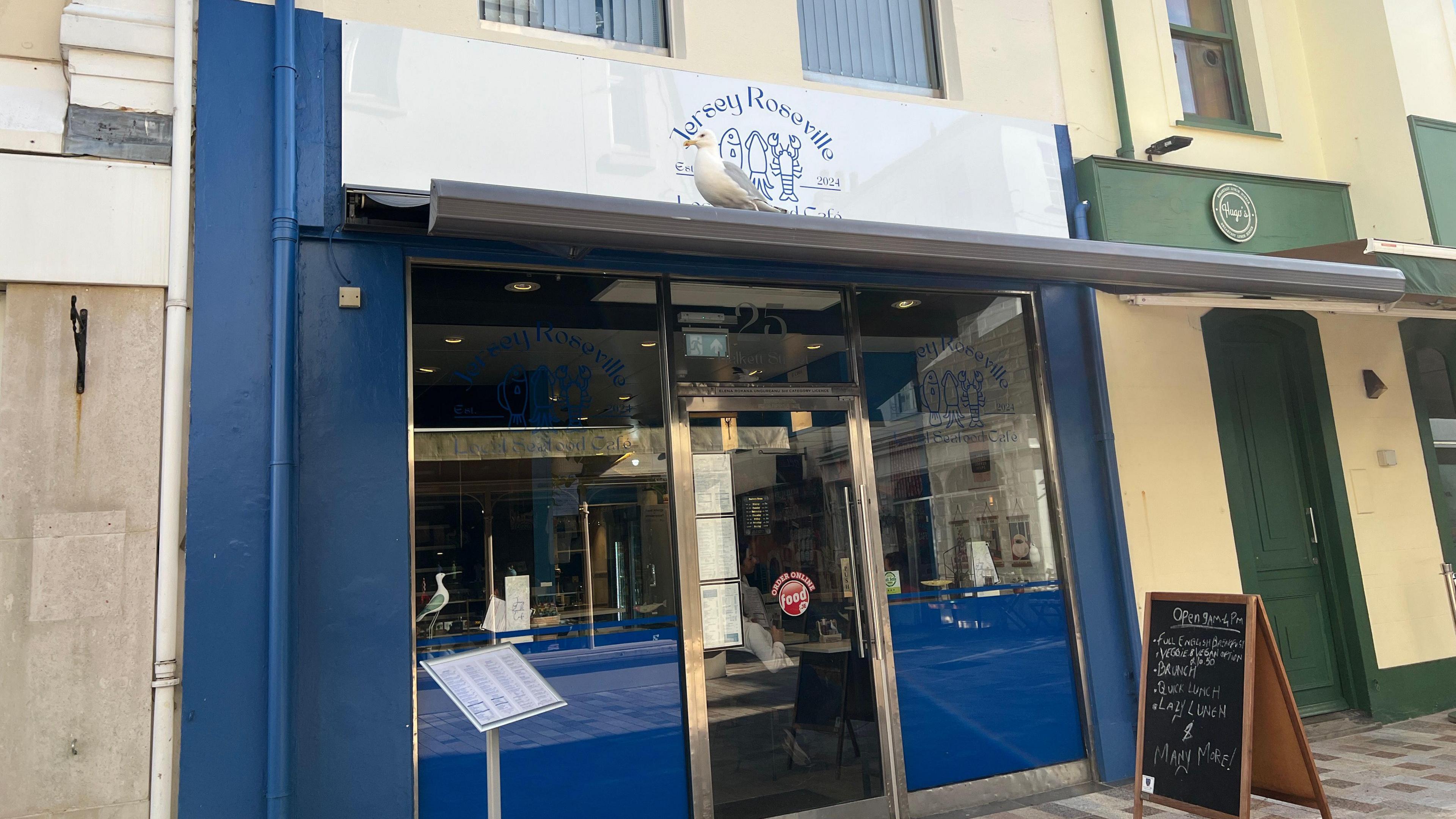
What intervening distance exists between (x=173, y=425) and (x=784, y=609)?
3.18 meters

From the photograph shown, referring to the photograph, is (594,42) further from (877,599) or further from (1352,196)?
(1352,196)

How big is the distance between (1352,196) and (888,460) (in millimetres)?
4673

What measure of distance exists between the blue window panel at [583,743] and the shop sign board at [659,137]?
242 centimetres

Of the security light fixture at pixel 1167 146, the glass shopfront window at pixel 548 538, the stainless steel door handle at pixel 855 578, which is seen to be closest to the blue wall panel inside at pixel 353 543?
the glass shopfront window at pixel 548 538

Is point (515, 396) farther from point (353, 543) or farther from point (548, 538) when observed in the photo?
point (353, 543)

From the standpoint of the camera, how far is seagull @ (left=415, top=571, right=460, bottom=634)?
4559mm

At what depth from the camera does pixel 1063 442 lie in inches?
242

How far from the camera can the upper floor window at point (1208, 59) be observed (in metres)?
7.51

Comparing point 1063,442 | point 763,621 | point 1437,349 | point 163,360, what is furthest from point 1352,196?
point 163,360

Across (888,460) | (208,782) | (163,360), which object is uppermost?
(163,360)

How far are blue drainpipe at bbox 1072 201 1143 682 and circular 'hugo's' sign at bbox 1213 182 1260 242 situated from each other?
1170 millimetres

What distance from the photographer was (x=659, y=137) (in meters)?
5.38

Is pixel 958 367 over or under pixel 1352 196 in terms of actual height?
under

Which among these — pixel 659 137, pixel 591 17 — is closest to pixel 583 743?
pixel 659 137
